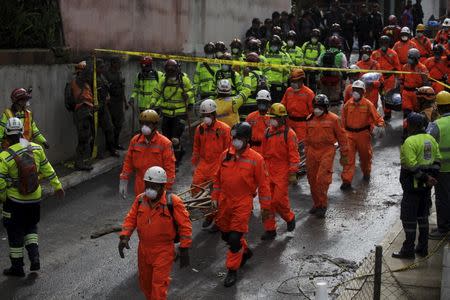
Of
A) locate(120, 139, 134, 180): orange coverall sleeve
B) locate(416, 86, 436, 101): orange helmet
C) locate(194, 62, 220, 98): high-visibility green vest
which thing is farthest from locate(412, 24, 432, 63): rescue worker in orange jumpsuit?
locate(120, 139, 134, 180): orange coverall sleeve

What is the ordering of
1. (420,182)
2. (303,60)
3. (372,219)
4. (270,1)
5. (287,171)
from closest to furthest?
(420,182) < (287,171) < (372,219) < (303,60) < (270,1)

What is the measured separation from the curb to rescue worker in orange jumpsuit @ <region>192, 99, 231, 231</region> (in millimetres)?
3030

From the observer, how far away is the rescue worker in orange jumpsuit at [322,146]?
12.2m

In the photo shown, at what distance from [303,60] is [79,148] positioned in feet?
26.4

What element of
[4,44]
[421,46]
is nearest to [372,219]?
[4,44]

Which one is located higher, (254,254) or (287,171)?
(287,171)

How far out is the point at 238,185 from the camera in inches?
382

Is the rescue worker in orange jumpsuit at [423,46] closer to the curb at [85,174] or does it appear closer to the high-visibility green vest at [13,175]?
the curb at [85,174]

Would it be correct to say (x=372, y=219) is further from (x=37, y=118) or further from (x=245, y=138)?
(x=37, y=118)

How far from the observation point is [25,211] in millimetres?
9750

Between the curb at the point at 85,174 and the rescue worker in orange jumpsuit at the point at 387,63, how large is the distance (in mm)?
7040

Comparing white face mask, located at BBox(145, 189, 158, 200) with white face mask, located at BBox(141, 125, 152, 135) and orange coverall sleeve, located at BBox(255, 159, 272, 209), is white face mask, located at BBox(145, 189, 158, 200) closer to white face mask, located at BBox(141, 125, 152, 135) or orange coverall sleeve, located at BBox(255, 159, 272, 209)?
orange coverall sleeve, located at BBox(255, 159, 272, 209)

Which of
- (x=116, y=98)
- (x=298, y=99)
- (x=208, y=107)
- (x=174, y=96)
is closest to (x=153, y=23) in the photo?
(x=116, y=98)

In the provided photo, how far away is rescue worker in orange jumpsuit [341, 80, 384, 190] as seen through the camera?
1387cm
